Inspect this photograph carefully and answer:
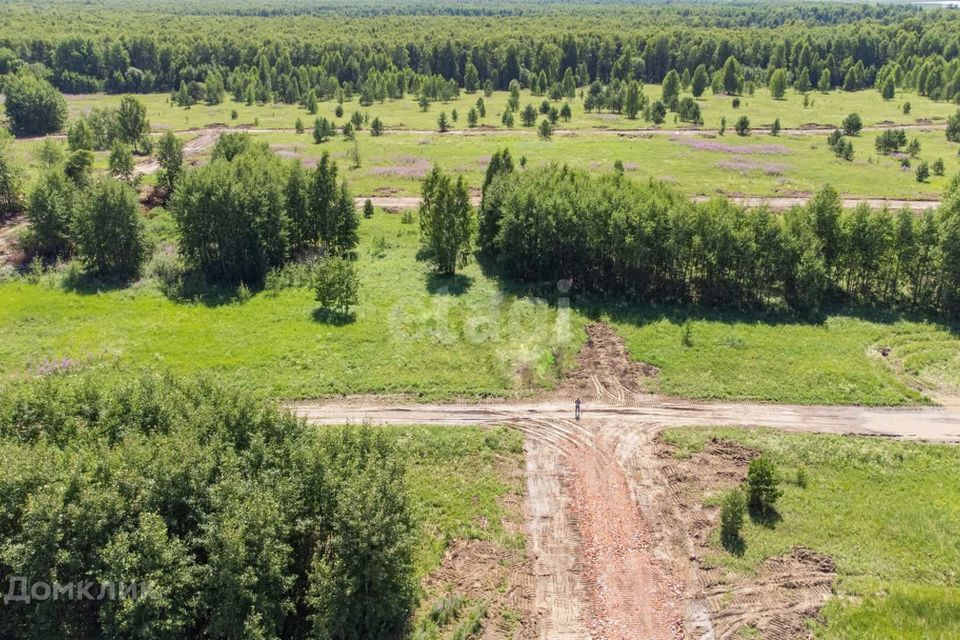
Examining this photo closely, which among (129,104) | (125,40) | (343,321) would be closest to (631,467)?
(343,321)

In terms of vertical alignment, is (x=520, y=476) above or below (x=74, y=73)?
below

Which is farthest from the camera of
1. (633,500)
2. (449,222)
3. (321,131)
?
(321,131)

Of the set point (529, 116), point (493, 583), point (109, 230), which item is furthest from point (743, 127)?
point (493, 583)

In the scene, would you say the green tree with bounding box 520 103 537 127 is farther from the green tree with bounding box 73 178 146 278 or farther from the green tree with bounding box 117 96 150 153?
the green tree with bounding box 73 178 146 278

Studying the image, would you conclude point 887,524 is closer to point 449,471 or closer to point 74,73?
point 449,471

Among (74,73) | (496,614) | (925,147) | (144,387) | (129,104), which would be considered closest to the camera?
(496,614)

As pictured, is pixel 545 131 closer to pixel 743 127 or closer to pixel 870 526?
pixel 743 127

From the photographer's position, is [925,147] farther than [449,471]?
Yes

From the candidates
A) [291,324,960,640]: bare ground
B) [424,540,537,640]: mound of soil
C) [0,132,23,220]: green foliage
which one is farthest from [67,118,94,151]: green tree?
[424,540,537,640]: mound of soil
